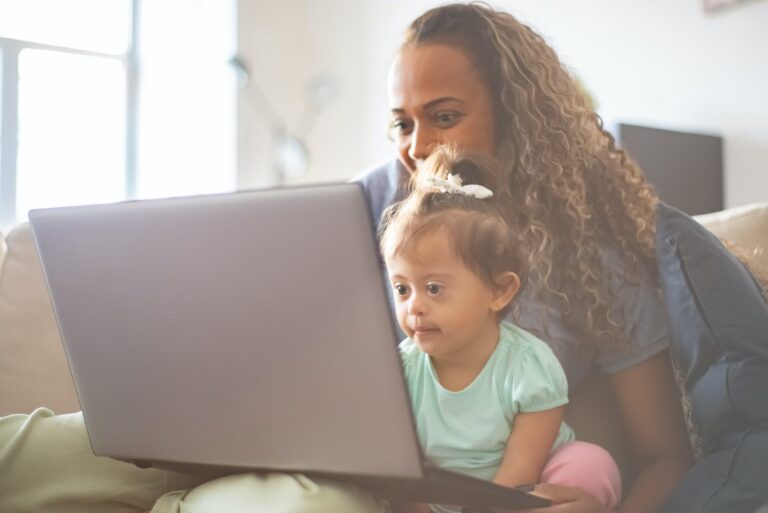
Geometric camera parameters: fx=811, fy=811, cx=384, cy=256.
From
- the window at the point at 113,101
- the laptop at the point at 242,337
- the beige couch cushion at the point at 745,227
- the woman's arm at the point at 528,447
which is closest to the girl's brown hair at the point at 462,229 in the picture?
the woman's arm at the point at 528,447

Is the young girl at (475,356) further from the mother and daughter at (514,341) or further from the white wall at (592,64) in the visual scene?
the white wall at (592,64)

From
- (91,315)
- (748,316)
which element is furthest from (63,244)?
(748,316)

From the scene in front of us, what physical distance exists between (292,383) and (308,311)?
73 mm

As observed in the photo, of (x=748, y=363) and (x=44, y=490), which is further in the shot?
(x=44, y=490)

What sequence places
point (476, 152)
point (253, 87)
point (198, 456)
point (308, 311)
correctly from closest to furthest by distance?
point (308, 311)
point (198, 456)
point (476, 152)
point (253, 87)

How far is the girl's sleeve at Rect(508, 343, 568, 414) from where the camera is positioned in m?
0.93

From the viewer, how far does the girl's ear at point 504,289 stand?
981 mm

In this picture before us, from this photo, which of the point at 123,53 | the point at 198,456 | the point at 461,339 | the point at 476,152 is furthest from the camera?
the point at 123,53

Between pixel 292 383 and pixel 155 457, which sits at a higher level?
pixel 292 383

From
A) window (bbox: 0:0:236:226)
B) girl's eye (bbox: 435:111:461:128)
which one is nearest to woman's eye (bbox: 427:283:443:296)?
girl's eye (bbox: 435:111:461:128)

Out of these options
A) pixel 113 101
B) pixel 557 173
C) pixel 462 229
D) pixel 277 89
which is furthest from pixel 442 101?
pixel 277 89

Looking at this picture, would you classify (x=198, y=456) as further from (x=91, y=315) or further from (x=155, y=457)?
(x=91, y=315)

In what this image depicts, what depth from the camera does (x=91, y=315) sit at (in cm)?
84

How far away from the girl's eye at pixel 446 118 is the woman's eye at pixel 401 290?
0.34m
